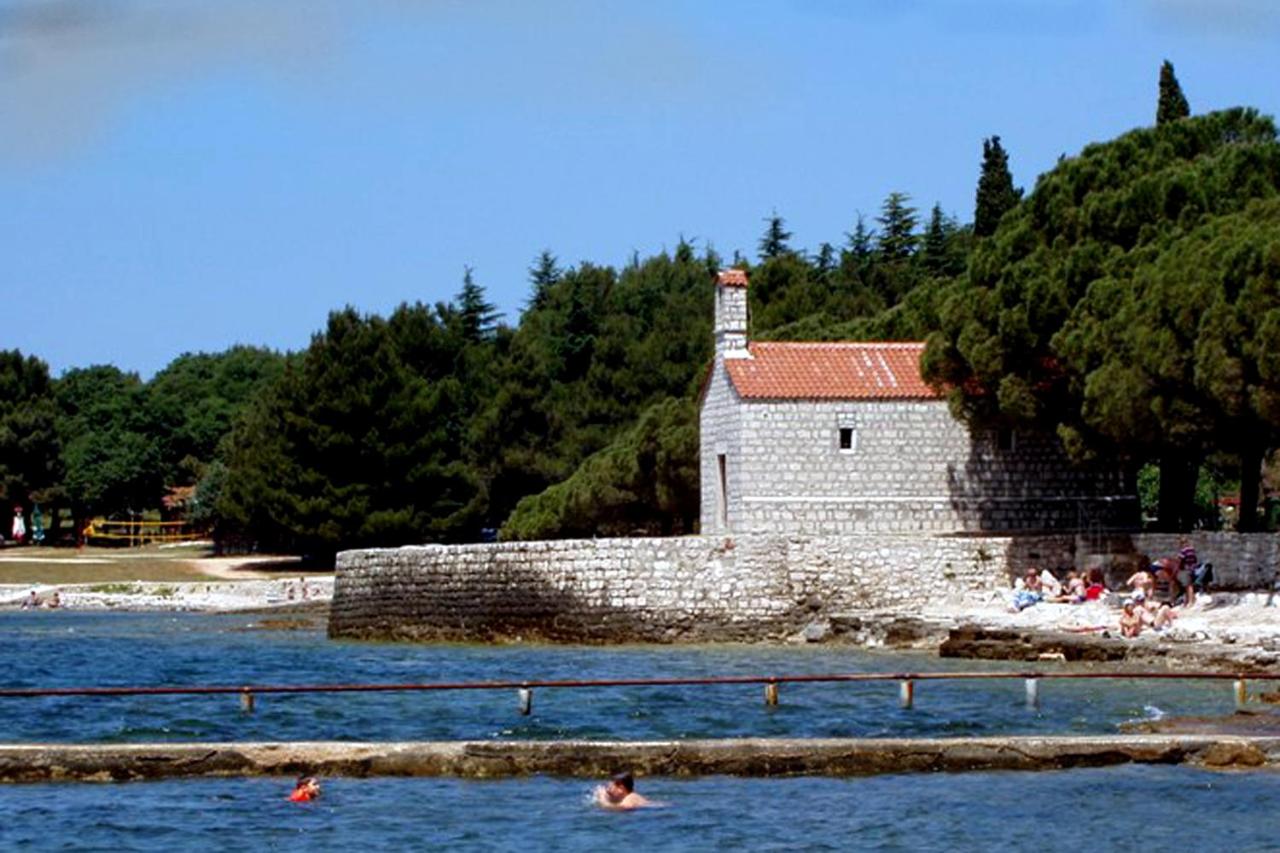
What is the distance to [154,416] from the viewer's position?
103188mm

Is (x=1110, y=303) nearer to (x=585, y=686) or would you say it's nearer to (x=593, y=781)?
(x=585, y=686)

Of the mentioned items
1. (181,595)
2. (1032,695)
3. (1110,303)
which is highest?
(1110,303)

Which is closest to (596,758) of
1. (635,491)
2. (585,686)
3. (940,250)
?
(585,686)

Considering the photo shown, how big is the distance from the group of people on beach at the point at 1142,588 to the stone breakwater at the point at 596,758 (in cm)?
1405

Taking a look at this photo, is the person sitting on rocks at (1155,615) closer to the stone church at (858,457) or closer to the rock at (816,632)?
the rock at (816,632)

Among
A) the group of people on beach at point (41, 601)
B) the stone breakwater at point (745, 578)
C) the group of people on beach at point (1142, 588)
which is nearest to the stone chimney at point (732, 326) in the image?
the stone breakwater at point (745, 578)

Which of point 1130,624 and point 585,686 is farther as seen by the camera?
point 1130,624

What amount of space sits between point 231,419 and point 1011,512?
66.0 meters

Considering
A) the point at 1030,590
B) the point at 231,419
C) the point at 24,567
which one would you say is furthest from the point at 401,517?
the point at 231,419

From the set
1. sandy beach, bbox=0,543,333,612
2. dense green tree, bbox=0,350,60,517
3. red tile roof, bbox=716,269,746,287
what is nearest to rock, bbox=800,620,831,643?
red tile roof, bbox=716,269,746,287

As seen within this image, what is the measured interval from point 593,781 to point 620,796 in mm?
1652

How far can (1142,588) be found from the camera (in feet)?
127

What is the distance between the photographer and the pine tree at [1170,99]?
56.2 m

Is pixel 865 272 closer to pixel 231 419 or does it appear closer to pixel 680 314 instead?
pixel 680 314
